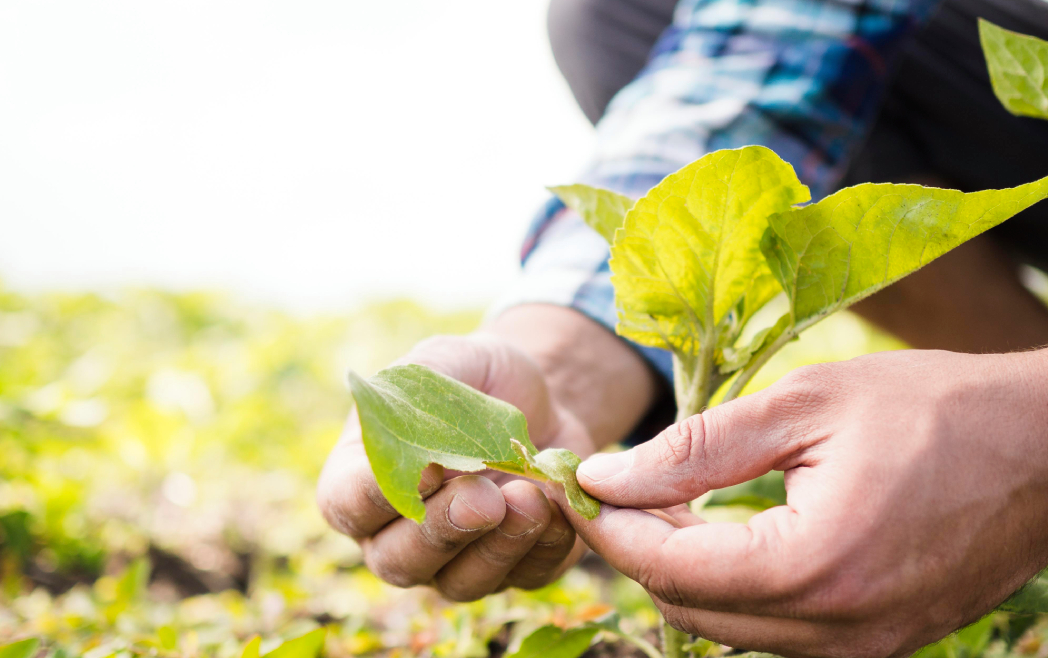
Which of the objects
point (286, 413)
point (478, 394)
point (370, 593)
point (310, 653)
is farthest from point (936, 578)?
point (286, 413)

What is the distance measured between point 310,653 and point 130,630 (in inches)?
21.9

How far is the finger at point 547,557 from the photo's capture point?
864mm

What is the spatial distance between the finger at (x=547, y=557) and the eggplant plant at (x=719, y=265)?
0.43 ft

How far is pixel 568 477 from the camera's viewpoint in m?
0.72

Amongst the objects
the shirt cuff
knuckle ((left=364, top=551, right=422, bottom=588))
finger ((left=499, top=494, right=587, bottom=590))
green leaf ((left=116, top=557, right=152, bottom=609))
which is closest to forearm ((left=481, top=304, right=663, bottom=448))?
the shirt cuff

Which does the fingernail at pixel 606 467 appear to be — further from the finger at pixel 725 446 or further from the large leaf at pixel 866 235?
the large leaf at pixel 866 235

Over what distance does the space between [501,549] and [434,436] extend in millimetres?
274

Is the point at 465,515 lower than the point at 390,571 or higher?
higher

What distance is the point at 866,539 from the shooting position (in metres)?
0.61

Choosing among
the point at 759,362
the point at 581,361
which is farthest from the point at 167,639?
the point at 759,362

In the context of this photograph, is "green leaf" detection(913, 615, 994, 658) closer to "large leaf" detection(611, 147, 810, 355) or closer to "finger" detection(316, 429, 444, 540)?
"large leaf" detection(611, 147, 810, 355)

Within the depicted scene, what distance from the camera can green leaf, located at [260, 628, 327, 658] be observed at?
0.89 meters

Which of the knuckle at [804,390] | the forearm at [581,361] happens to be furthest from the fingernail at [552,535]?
the forearm at [581,361]

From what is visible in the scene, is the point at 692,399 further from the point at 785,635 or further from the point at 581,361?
the point at 581,361
